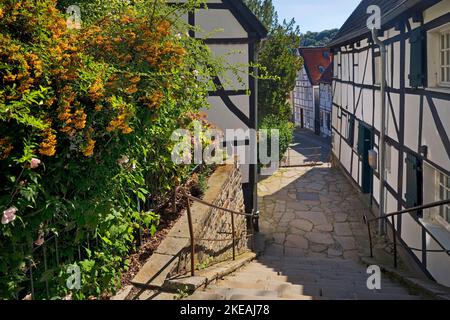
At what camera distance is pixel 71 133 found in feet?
8.86

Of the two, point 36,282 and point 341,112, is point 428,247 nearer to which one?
point 36,282

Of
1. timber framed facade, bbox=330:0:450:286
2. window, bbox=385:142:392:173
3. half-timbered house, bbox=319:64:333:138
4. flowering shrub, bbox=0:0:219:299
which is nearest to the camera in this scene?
flowering shrub, bbox=0:0:219:299

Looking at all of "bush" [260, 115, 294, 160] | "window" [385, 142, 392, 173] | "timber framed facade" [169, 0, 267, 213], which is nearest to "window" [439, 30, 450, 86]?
"window" [385, 142, 392, 173]

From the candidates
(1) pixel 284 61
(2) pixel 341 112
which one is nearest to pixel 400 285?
(2) pixel 341 112

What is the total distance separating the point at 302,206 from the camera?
1213 cm

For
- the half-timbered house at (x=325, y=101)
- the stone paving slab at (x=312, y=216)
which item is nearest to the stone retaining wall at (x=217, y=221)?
the stone paving slab at (x=312, y=216)

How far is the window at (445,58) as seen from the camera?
6.29 metres

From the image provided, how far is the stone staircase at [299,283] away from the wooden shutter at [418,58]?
3.28m

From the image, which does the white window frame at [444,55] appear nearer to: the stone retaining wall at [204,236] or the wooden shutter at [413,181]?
the wooden shutter at [413,181]

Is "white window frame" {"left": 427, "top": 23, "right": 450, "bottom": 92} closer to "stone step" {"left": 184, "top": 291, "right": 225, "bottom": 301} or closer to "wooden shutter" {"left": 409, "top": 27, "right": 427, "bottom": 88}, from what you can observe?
"wooden shutter" {"left": 409, "top": 27, "right": 427, "bottom": 88}

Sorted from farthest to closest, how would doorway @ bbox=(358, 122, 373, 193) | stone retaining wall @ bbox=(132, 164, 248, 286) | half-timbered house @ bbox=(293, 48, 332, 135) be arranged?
half-timbered house @ bbox=(293, 48, 332, 135)
doorway @ bbox=(358, 122, 373, 193)
stone retaining wall @ bbox=(132, 164, 248, 286)

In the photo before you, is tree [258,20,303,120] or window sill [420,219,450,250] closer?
window sill [420,219,450,250]

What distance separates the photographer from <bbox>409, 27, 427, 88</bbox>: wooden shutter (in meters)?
6.72
